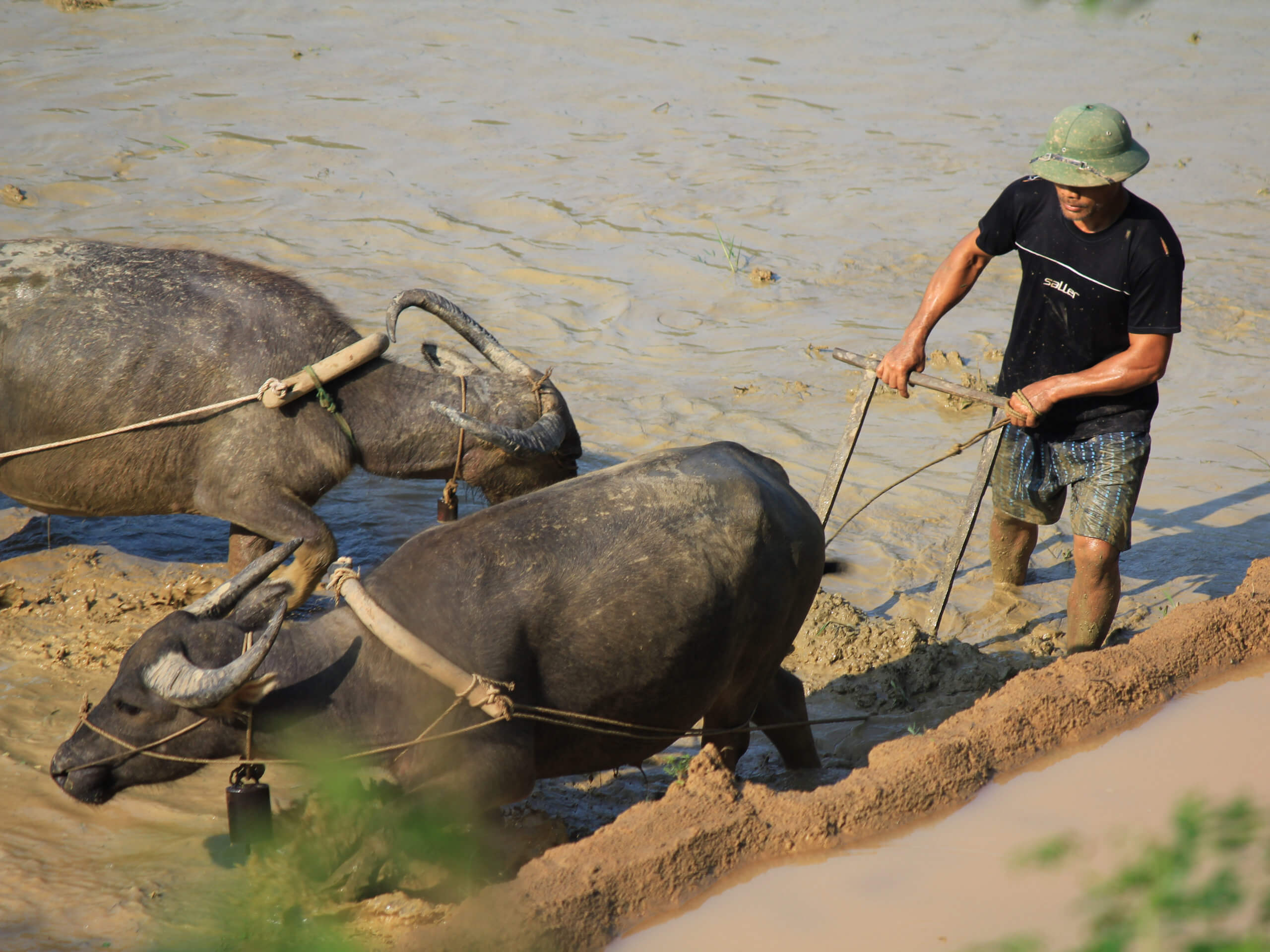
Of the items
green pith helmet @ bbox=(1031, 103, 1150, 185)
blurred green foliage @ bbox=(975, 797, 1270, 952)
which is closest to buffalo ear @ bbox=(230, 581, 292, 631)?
blurred green foliage @ bbox=(975, 797, 1270, 952)

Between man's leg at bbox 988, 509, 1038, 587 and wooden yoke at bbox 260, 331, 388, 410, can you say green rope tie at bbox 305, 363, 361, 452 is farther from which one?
man's leg at bbox 988, 509, 1038, 587

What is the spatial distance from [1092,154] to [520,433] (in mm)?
2195

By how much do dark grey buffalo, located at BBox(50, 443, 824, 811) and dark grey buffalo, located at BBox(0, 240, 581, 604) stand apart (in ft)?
3.11

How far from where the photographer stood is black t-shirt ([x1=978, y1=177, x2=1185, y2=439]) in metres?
3.96

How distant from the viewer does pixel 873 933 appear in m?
2.77

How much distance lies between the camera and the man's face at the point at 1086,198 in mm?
3924

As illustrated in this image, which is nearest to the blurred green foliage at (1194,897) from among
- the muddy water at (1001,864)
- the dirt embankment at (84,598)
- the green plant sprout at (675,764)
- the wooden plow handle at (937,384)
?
the muddy water at (1001,864)

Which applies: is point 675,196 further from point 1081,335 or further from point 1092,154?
point 1092,154

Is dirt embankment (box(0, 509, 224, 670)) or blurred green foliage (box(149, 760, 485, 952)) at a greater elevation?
blurred green foliage (box(149, 760, 485, 952))

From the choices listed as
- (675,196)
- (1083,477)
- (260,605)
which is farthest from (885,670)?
(675,196)

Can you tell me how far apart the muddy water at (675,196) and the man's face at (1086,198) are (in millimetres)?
1914

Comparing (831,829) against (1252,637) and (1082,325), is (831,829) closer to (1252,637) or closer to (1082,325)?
(1252,637)

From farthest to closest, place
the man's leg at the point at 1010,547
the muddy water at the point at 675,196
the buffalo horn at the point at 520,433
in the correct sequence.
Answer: the muddy water at the point at 675,196
the man's leg at the point at 1010,547
the buffalo horn at the point at 520,433

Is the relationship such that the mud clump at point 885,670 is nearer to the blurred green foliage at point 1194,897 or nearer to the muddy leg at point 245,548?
the blurred green foliage at point 1194,897
